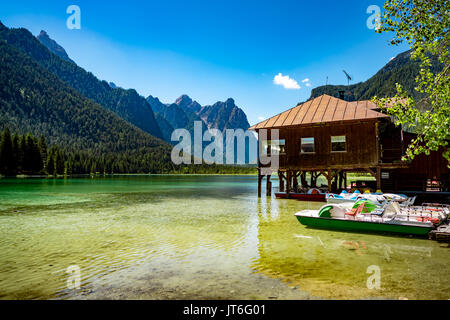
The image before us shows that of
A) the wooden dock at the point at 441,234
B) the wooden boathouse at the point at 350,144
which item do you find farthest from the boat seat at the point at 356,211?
the wooden boathouse at the point at 350,144

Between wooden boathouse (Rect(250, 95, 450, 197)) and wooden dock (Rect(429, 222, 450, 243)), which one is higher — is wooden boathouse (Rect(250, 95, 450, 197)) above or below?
above

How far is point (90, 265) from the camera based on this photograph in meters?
9.09

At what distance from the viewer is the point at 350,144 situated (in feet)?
86.4

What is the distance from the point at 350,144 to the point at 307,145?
159 inches

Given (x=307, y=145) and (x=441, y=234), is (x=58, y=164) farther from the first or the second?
(x=441, y=234)

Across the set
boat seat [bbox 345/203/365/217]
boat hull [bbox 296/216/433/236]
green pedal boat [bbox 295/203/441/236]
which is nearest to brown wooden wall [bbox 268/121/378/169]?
green pedal boat [bbox 295/203/441/236]

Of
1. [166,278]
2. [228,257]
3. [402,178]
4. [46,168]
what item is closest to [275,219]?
[228,257]

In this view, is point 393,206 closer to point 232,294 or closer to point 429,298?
point 429,298

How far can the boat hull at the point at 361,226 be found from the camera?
42.9ft

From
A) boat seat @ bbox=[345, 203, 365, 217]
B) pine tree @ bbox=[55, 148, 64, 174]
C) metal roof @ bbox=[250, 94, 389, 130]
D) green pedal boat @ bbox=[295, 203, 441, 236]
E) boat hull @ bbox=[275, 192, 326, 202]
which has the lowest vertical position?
boat hull @ bbox=[275, 192, 326, 202]

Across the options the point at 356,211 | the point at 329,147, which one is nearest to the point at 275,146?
the point at 329,147

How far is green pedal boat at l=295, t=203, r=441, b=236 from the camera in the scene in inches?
517

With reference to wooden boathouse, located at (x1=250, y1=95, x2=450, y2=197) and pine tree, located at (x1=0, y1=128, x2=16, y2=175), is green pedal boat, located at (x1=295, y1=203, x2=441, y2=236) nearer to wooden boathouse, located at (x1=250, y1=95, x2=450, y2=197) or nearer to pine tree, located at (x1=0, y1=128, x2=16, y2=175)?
wooden boathouse, located at (x1=250, y1=95, x2=450, y2=197)
